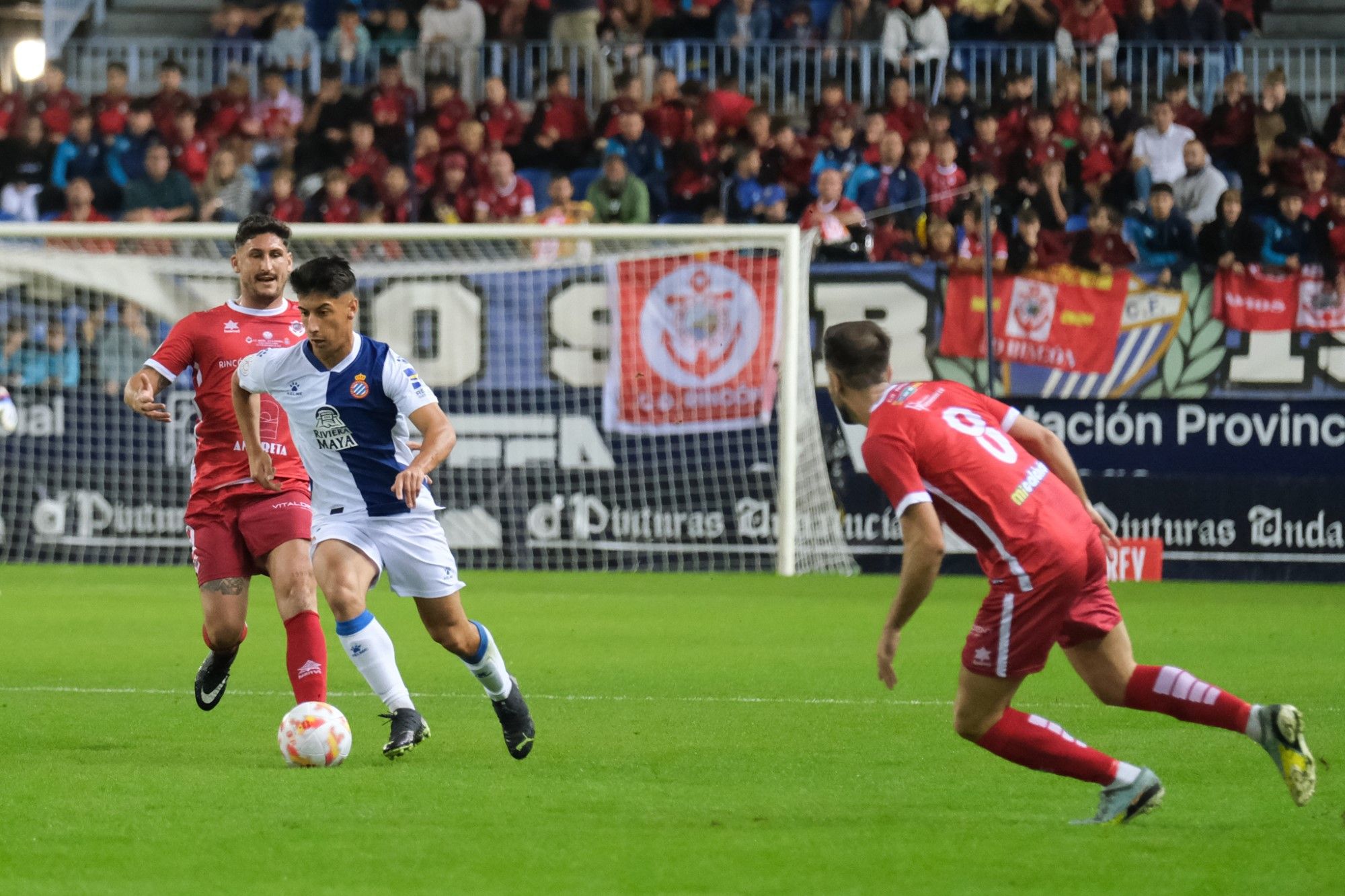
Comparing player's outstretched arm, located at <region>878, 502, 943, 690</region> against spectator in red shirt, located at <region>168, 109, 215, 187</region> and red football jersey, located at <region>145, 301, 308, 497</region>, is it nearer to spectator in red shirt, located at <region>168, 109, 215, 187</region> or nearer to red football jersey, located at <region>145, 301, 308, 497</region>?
red football jersey, located at <region>145, 301, 308, 497</region>

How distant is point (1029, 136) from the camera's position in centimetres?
1852

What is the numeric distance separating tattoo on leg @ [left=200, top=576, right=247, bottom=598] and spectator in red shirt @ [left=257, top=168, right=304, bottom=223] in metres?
10.7

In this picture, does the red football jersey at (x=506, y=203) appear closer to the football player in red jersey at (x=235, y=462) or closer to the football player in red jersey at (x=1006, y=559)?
the football player in red jersey at (x=235, y=462)

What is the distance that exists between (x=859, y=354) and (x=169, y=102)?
1602cm

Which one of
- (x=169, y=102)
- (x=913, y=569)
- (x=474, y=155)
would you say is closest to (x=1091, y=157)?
(x=474, y=155)

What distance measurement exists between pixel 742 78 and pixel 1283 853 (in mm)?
16109

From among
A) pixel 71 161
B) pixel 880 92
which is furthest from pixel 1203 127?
pixel 71 161

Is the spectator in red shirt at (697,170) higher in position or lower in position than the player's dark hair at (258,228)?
higher

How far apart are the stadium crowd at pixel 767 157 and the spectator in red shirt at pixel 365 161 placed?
0.03 metres

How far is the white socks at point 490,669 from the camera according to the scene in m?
7.18

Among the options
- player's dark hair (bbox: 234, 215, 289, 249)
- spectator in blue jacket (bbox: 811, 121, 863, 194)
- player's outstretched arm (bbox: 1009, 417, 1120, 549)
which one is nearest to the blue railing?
spectator in blue jacket (bbox: 811, 121, 863, 194)

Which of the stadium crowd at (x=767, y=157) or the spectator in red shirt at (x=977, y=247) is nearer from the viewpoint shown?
the spectator in red shirt at (x=977, y=247)

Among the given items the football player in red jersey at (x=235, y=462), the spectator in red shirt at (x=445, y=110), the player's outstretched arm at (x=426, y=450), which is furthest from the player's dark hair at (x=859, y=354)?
the spectator in red shirt at (x=445, y=110)

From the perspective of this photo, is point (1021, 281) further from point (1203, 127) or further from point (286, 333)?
point (286, 333)
